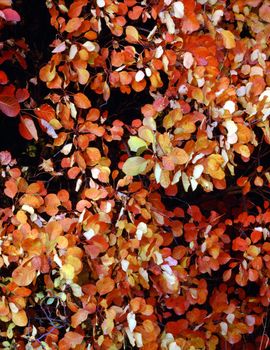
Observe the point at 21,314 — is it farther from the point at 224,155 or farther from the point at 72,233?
the point at 224,155

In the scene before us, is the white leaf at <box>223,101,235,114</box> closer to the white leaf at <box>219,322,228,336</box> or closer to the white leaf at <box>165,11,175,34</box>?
the white leaf at <box>165,11,175,34</box>

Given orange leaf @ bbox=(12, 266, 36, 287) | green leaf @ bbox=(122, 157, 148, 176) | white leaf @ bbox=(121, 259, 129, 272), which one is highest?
green leaf @ bbox=(122, 157, 148, 176)

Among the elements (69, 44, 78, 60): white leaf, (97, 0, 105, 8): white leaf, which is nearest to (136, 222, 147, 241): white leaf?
(69, 44, 78, 60): white leaf

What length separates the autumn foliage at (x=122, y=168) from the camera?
3.75 feet

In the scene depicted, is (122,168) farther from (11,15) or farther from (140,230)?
(11,15)

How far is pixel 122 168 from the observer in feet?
3.76

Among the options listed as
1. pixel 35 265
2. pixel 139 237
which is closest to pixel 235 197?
pixel 139 237

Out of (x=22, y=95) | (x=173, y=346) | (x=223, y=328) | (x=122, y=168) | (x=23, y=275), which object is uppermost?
(x=22, y=95)

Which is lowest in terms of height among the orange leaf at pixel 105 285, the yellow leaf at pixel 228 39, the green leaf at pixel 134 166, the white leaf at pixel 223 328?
the white leaf at pixel 223 328

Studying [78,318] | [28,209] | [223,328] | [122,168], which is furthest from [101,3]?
[223,328]

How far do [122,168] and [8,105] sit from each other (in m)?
0.30

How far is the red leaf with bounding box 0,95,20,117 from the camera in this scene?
105 centimetres

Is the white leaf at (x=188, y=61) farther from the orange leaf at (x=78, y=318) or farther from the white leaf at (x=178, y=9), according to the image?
the orange leaf at (x=78, y=318)

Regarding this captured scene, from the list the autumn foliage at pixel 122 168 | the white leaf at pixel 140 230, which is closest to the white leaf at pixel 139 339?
the autumn foliage at pixel 122 168
